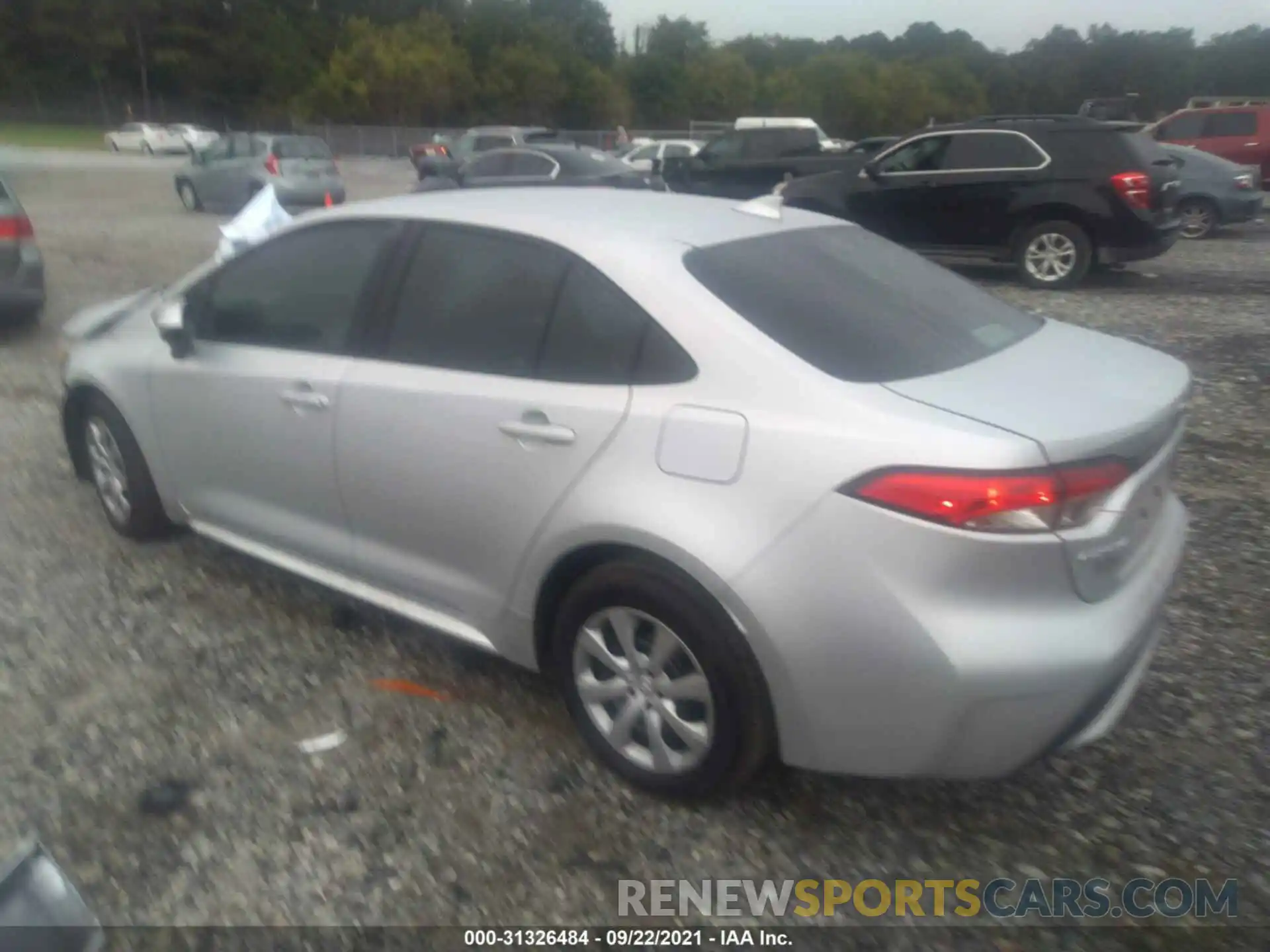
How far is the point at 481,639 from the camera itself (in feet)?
11.3

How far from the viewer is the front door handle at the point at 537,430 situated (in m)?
3.04

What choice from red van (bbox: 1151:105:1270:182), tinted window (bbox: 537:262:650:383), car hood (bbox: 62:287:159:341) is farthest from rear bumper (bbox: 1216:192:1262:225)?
tinted window (bbox: 537:262:650:383)

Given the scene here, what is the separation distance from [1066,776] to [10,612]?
12.5ft

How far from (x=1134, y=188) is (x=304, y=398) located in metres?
9.90

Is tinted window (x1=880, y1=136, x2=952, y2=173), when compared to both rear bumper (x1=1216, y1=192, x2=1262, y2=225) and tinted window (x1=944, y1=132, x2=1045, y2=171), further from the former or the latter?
rear bumper (x1=1216, y1=192, x2=1262, y2=225)

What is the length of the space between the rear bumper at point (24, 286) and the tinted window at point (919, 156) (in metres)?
8.72

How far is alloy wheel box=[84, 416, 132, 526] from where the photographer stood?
468 cm

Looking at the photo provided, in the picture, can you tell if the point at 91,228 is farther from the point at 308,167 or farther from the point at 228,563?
the point at 228,563

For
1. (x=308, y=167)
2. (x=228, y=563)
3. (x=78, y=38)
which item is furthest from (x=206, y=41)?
(x=228, y=563)

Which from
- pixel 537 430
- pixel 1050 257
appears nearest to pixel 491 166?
pixel 1050 257

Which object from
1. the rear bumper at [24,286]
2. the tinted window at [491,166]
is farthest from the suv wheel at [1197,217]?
the rear bumper at [24,286]

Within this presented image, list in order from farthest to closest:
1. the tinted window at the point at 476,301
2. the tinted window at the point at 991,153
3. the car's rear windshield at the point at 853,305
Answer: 1. the tinted window at the point at 991,153
2. the tinted window at the point at 476,301
3. the car's rear windshield at the point at 853,305

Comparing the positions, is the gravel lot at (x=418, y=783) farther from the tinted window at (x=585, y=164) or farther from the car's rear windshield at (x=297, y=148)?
the car's rear windshield at (x=297, y=148)

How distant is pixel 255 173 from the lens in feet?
67.9
